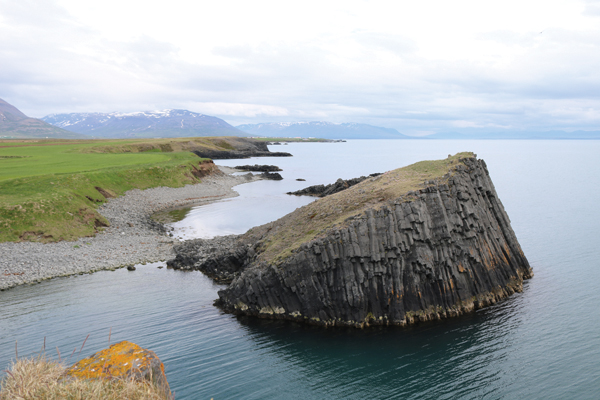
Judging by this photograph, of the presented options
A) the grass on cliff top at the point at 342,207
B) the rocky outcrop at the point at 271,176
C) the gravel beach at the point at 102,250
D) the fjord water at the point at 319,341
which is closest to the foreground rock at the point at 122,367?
the fjord water at the point at 319,341

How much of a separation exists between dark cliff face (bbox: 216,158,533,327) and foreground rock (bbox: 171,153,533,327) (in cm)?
7

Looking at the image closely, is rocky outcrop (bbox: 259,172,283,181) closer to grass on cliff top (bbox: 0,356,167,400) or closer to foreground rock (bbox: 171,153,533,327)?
foreground rock (bbox: 171,153,533,327)

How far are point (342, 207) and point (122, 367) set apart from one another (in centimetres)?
2479

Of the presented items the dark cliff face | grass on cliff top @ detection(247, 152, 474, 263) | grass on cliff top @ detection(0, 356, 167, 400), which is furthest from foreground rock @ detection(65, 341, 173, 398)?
grass on cliff top @ detection(247, 152, 474, 263)

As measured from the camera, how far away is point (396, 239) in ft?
92.0

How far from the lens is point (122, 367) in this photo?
430 inches

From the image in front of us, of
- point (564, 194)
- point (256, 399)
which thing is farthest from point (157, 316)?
point (564, 194)

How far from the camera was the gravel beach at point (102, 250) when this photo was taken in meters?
35.7

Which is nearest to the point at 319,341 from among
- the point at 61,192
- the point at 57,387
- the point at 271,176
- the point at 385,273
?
the point at 385,273

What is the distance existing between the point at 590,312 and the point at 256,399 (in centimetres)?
2552

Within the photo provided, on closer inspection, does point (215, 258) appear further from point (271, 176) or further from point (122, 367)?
point (271, 176)

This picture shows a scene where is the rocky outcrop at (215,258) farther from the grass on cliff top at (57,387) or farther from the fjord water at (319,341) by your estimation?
the grass on cliff top at (57,387)

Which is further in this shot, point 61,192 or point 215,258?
point 61,192

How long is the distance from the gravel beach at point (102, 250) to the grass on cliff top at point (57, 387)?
1134 inches
